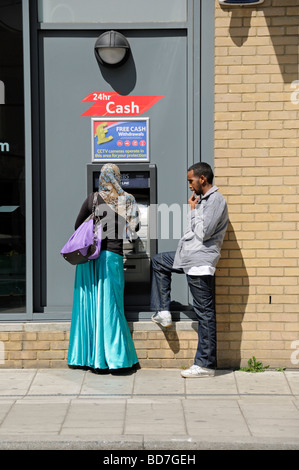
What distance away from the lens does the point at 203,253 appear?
695cm

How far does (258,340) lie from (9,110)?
3170 mm

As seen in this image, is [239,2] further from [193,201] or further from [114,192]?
[114,192]

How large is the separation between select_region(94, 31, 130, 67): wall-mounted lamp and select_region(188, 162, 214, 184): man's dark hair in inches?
49.6

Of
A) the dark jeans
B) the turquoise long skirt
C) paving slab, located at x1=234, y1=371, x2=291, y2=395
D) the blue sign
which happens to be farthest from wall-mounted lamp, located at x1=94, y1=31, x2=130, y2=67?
paving slab, located at x1=234, y1=371, x2=291, y2=395

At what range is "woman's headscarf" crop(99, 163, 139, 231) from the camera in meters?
7.09

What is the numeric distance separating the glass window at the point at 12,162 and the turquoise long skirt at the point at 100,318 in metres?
0.65

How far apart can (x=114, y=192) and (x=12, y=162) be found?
1041 mm

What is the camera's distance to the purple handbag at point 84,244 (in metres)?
6.90

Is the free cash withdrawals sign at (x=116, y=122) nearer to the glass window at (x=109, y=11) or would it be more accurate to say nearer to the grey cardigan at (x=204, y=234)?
the glass window at (x=109, y=11)

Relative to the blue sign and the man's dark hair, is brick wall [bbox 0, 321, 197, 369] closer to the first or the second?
the man's dark hair

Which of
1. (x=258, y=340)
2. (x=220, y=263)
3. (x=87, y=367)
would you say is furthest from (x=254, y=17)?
(x=87, y=367)

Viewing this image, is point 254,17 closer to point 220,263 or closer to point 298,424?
point 220,263

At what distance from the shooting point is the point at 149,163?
24.2ft

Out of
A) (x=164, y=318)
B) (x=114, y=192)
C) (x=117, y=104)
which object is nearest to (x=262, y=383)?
(x=164, y=318)
